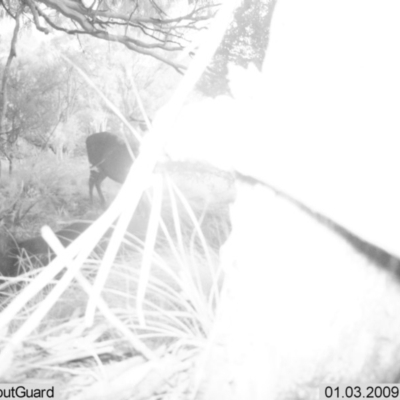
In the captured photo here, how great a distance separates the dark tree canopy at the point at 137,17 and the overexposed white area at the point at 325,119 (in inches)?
27.7

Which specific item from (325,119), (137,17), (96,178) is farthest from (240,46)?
(325,119)

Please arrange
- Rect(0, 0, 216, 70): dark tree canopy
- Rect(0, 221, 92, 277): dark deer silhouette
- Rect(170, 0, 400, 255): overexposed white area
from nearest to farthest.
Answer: Rect(170, 0, 400, 255): overexposed white area < Rect(0, 221, 92, 277): dark deer silhouette < Rect(0, 0, 216, 70): dark tree canopy

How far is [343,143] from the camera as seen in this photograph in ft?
0.94

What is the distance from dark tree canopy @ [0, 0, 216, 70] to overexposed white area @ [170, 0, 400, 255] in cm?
70

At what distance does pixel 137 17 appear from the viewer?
3.46 feet

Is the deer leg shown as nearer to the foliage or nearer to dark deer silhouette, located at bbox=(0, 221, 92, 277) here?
dark deer silhouette, located at bbox=(0, 221, 92, 277)

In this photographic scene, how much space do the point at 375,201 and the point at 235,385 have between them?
0.59 feet

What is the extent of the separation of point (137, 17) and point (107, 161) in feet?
1.32

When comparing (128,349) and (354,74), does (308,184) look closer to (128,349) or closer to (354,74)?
(354,74)

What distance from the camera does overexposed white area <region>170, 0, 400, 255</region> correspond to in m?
0.27
